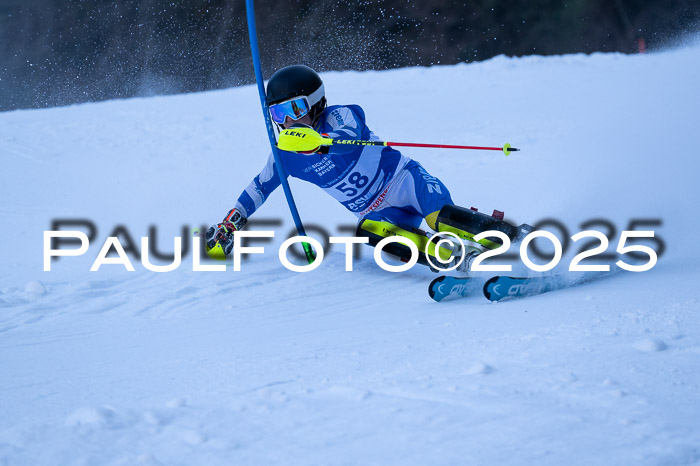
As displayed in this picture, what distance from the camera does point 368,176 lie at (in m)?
3.26

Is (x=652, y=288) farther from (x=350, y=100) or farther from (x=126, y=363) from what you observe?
(x=350, y=100)

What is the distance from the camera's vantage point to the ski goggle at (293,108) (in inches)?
121

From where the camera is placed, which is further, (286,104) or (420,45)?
(420,45)

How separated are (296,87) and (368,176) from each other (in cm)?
56

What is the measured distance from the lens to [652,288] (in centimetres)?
232

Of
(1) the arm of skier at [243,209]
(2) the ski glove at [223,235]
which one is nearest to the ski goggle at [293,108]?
(1) the arm of skier at [243,209]

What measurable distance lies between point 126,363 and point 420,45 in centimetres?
1122

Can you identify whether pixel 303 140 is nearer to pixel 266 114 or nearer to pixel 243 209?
pixel 266 114

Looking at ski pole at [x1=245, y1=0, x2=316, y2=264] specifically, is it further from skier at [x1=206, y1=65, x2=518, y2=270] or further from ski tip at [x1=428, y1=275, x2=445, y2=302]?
→ ski tip at [x1=428, y1=275, x2=445, y2=302]

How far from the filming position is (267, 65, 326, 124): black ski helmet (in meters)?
3.05

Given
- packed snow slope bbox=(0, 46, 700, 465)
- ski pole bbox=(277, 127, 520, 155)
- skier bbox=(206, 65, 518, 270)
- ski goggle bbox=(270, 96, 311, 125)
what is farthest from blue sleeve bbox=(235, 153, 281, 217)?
ski pole bbox=(277, 127, 520, 155)

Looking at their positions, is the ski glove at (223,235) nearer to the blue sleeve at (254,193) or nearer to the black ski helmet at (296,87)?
the blue sleeve at (254,193)

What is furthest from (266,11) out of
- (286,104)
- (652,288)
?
(652,288)

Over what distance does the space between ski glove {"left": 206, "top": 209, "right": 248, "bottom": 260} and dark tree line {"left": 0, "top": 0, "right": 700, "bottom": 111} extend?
8.09 meters
